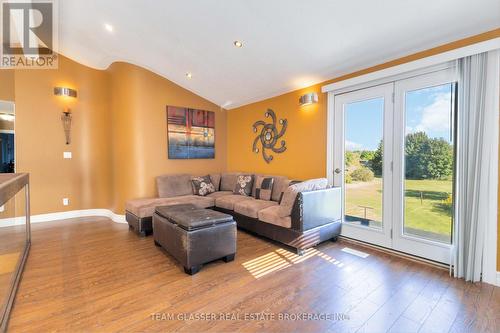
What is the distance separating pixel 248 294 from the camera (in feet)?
6.74

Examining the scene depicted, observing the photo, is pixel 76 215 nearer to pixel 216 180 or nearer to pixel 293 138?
pixel 216 180

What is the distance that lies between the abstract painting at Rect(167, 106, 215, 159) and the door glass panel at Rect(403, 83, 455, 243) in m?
3.81

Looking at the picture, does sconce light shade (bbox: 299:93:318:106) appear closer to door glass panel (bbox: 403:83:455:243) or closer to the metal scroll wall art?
the metal scroll wall art

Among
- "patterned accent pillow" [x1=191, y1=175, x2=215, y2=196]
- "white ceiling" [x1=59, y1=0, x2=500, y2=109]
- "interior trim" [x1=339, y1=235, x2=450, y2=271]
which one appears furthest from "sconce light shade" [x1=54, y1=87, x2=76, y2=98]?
"interior trim" [x1=339, y1=235, x2=450, y2=271]

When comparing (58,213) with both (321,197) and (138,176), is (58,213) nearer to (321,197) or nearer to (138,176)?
(138,176)

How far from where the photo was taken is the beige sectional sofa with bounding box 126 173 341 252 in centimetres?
292

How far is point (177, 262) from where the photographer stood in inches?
106

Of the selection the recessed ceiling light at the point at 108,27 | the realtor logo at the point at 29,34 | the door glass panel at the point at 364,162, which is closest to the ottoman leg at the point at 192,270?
the door glass panel at the point at 364,162

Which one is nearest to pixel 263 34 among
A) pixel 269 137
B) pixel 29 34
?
pixel 269 137

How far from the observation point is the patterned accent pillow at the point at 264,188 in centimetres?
411

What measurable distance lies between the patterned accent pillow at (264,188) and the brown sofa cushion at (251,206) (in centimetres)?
19

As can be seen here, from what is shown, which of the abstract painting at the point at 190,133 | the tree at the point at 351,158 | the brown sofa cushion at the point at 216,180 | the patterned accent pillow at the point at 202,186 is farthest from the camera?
the brown sofa cushion at the point at 216,180

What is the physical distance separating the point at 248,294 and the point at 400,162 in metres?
2.34

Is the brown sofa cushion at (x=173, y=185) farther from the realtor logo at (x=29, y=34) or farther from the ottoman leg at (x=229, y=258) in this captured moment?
the realtor logo at (x=29, y=34)
